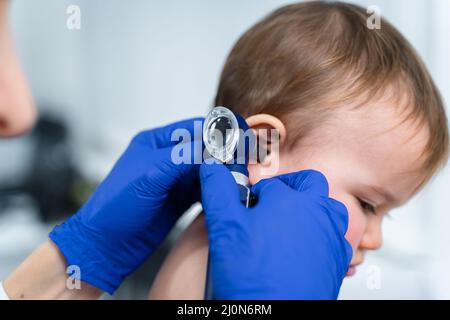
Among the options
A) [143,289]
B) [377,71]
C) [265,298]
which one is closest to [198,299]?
[265,298]

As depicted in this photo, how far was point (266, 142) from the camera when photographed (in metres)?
0.82

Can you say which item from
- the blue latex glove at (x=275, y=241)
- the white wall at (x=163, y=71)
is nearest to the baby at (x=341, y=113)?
the blue latex glove at (x=275, y=241)

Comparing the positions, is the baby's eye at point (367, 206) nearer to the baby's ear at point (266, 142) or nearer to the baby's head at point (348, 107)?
the baby's head at point (348, 107)

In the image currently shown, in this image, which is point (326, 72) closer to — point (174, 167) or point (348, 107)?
point (348, 107)

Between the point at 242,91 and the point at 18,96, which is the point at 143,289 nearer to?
the point at 242,91

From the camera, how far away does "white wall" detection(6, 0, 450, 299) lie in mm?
1317

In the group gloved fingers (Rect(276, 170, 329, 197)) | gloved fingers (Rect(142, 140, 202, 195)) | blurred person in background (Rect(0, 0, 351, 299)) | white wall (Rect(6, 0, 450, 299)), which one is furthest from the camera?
white wall (Rect(6, 0, 450, 299))

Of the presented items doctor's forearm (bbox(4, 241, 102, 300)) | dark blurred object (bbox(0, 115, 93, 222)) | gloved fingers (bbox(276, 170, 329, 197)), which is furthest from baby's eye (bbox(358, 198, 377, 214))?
dark blurred object (bbox(0, 115, 93, 222))

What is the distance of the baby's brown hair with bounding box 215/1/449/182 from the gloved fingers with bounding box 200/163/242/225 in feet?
0.51

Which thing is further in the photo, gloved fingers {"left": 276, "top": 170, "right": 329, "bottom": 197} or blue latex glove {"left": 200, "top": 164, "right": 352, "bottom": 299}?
gloved fingers {"left": 276, "top": 170, "right": 329, "bottom": 197}

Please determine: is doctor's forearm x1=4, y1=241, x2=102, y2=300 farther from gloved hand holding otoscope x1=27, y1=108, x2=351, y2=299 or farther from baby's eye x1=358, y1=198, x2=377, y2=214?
baby's eye x1=358, y1=198, x2=377, y2=214

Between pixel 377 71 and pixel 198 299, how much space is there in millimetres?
436

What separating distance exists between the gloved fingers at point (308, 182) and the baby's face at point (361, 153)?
0.05 m

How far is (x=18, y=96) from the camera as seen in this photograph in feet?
1.86
